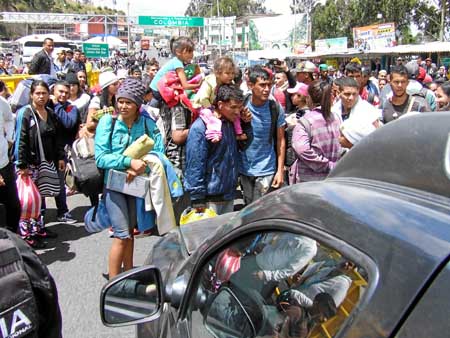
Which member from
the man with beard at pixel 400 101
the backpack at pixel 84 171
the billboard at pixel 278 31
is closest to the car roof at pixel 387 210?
the backpack at pixel 84 171

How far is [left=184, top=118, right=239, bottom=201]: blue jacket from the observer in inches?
142

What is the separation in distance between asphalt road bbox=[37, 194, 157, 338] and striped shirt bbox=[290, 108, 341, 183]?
1.87m

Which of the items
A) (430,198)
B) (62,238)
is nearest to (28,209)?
(62,238)

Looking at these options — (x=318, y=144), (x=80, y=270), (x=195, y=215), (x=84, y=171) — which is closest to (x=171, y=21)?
(x=84, y=171)

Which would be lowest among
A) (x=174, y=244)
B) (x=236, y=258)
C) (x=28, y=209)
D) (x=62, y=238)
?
(x=62, y=238)

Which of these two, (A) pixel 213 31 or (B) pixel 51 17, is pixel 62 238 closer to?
(B) pixel 51 17

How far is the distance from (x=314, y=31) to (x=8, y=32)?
5888 centimetres

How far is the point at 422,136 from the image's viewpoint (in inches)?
48.8

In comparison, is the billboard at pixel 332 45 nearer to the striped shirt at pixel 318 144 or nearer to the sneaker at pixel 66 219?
the sneaker at pixel 66 219

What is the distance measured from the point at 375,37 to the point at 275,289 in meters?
41.1

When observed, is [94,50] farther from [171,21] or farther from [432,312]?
[432,312]

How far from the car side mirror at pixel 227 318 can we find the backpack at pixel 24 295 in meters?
0.51

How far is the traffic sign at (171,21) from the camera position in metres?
40.8

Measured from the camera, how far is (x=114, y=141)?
352 cm
